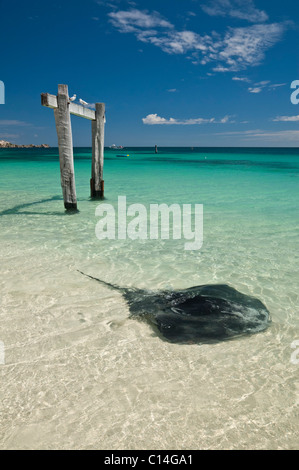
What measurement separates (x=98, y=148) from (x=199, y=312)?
30.9 ft

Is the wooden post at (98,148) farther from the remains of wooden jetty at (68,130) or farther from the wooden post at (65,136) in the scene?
the wooden post at (65,136)

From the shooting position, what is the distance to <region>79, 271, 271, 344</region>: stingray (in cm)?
352

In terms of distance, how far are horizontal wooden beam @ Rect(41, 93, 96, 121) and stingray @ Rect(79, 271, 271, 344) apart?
5923 mm

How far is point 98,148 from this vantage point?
11820mm

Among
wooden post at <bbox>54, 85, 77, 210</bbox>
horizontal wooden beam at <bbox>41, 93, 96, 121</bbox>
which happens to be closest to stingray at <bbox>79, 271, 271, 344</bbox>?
wooden post at <bbox>54, 85, 77, 210</bbox>

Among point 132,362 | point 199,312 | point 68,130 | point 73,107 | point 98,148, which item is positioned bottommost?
point 132,362

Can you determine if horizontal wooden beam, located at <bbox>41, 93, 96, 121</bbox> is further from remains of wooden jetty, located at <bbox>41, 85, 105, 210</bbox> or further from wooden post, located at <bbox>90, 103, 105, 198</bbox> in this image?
wooden post, located at <bbox>90, 103, 105, 198</bbox>

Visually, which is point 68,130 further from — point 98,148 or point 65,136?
point 98,148

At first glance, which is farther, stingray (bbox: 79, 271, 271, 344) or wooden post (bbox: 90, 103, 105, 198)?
wooden post (bbox: 90, 103, 105, 198)

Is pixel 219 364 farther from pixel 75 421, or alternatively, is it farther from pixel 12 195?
pixel 12 195

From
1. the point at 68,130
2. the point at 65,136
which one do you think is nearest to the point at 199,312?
the point at 65,136

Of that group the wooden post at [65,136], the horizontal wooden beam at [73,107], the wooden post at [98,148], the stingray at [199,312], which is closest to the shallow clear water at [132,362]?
the stingray at [199,312]

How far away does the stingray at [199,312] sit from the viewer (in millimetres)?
3516

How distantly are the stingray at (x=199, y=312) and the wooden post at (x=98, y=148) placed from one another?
8163 millimetres
